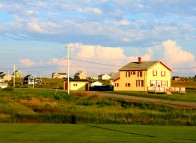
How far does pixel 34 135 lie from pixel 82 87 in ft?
245

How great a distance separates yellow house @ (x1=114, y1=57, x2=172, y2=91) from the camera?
86.6 meters

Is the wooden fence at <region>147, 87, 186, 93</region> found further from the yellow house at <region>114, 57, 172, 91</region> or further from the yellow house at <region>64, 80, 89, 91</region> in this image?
the yellow house at <region>64, 80, 89, 91</region>

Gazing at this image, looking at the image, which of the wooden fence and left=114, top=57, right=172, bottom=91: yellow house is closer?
the wooden fence

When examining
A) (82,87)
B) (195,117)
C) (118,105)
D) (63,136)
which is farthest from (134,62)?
(63,136)

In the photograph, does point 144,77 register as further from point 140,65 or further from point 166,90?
point 166,90

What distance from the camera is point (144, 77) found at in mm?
86438

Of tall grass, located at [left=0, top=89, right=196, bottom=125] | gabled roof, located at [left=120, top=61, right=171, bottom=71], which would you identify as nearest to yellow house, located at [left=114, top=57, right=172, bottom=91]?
gabled roof, located at [left=120, top=61, right=171, bottom=71]

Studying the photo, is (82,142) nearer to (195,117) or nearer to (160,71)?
(195,117)

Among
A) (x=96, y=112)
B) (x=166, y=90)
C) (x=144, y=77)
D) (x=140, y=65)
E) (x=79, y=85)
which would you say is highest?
(x=140, y=65)

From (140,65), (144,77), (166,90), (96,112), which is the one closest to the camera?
(96,112)

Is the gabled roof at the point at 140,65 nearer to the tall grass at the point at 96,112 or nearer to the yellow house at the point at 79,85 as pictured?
the yellow house at the point at 79,85

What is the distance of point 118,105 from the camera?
49906 millimetres

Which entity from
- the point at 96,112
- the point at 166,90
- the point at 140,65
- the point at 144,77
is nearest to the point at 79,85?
the point at 140,65

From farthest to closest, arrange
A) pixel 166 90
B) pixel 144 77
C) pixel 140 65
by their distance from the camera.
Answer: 1. pixel 140 65
2. pixel 144 77
3. pixel 166 90
